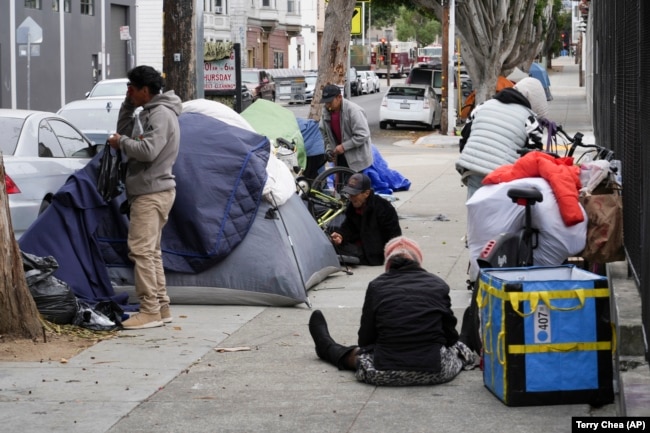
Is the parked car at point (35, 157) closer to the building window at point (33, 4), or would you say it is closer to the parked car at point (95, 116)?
the parked car at point (95, 116)

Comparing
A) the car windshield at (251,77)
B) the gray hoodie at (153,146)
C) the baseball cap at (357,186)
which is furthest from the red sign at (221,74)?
the car windshield at (251,77)

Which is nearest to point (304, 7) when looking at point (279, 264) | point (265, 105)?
point (265, 105)

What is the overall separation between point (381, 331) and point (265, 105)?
8.93 meters

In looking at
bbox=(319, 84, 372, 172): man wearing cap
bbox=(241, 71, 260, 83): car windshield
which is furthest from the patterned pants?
bbox=(241, 71, 260, 83): car windshield

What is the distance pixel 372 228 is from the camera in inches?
486

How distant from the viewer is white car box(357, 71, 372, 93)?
7106 centimetres

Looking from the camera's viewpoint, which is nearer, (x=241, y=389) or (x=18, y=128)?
(x=241, y=389)

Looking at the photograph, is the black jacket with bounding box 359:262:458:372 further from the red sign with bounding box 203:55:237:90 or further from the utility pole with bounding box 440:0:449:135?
the utility pole with bounding box 440:0:449:135

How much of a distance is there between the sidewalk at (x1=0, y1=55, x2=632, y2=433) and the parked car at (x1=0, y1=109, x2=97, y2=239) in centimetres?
289

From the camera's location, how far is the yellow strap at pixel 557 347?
6672 mm

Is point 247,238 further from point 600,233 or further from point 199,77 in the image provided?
point 199,77

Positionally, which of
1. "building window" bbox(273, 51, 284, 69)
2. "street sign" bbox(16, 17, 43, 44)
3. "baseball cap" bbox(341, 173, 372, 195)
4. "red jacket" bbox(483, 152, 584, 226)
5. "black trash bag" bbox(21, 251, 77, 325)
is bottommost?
"black trash bag" bbox(21, 251, 77, 325)

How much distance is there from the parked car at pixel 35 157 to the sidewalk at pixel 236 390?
2.89m

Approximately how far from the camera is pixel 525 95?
1077 cm
